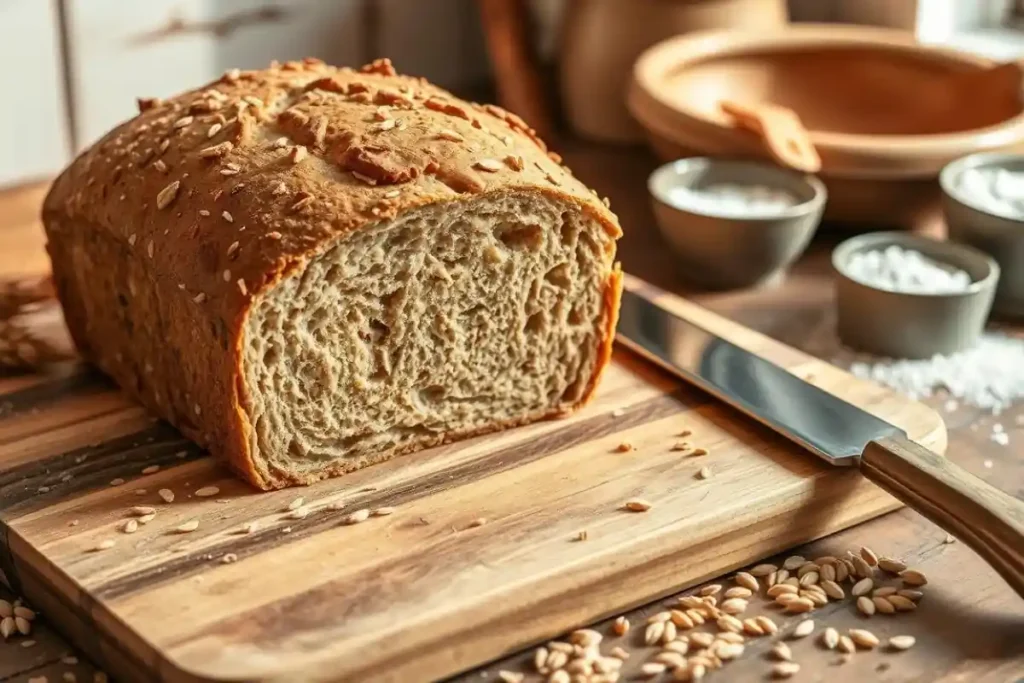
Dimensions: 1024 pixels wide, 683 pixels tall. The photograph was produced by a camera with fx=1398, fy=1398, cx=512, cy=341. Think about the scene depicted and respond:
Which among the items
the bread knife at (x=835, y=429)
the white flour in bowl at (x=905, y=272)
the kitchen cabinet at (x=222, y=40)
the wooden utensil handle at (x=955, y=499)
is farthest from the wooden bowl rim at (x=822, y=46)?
the wooden utensil handle at (x=955, y=499)

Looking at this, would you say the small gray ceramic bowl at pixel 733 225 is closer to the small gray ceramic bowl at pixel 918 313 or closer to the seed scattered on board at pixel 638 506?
the small gray ceramic bowl at pixel 918 313

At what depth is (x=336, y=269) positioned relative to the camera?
61.3 inches

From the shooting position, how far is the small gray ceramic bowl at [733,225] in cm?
217

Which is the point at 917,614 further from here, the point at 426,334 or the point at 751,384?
the point at 426,334

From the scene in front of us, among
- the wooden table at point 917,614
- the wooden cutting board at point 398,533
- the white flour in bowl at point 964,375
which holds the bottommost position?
the wooden table at point 917,614

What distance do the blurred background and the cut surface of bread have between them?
1.11 meters

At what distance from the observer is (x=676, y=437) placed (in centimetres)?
173

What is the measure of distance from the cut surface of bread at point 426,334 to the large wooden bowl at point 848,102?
701 millimetres

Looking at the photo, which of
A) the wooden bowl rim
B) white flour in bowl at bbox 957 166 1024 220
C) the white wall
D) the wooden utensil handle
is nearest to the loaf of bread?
the wooden utensil handle

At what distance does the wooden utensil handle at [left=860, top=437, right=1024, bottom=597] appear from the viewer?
55.3 inches

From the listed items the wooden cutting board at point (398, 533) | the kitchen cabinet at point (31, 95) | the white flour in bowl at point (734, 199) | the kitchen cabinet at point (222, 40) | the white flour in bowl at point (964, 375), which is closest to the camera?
the wooden cutting board at point (398, 533)

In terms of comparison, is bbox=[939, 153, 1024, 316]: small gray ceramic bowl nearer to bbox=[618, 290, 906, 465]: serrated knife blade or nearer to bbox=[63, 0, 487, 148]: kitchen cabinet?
bbox=[618, 290, 906, 465]: serrated knife blade

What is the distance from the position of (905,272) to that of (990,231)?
177 millimetres

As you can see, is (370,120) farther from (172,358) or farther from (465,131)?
(172,358)
